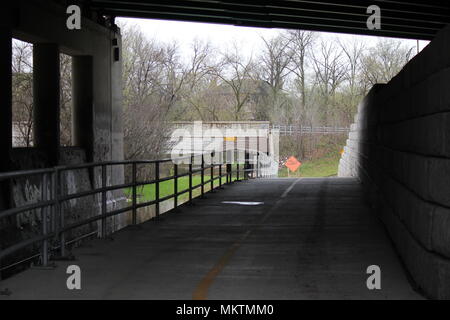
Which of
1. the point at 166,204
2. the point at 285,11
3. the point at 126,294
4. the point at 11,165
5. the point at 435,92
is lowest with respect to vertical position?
the point at 166,204

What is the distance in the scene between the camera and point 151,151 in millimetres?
39188

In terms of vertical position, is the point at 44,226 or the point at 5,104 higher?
the point at 5,104

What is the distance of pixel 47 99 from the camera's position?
1686 centimetres

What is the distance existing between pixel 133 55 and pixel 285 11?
92.9 ft

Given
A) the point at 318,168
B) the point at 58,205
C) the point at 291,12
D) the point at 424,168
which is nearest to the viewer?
the point at 424,168

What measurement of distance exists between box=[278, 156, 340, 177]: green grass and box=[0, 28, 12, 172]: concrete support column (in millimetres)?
52065

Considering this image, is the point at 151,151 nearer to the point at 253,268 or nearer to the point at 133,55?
the point at 133,55

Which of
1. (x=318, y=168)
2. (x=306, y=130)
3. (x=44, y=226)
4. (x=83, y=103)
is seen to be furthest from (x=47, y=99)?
(x=306, y=130)

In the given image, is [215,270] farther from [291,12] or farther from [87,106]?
[291,12]

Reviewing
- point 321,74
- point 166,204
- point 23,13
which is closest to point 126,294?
point 23,13

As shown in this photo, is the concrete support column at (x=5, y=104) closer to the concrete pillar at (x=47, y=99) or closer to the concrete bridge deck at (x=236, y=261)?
the concrete bridge deck at (x=236, y=261)

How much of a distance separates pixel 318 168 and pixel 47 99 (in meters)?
53.5

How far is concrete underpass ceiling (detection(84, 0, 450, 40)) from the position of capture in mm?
19859

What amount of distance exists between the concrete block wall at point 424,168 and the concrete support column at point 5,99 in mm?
7292
